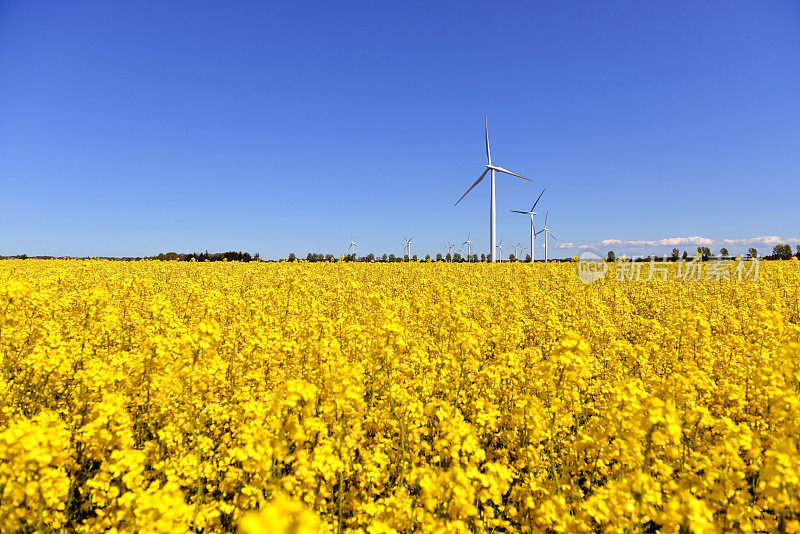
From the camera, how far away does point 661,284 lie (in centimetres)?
2031

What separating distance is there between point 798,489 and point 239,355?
26.2 feet

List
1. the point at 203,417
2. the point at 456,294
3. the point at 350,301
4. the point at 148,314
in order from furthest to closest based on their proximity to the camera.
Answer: the point at 350,301, the point at 148,314, the point at 456,294, the point at 203,417

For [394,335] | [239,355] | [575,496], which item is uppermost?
[394,335]

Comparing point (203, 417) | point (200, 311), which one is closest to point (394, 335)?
point (203, 417)

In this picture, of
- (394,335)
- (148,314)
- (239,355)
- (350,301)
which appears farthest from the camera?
(350,301)

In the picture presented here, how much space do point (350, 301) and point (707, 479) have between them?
10.7m

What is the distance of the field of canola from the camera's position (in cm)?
320

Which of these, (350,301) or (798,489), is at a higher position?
(350,301)

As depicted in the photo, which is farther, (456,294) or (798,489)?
(456,294)

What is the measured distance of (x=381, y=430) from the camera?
5.36m

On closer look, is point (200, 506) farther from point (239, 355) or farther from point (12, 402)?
point (12, 402)

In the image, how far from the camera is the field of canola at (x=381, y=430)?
3.20 meters

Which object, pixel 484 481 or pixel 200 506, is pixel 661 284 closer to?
pixel 484 481

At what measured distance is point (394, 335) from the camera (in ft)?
20.1
